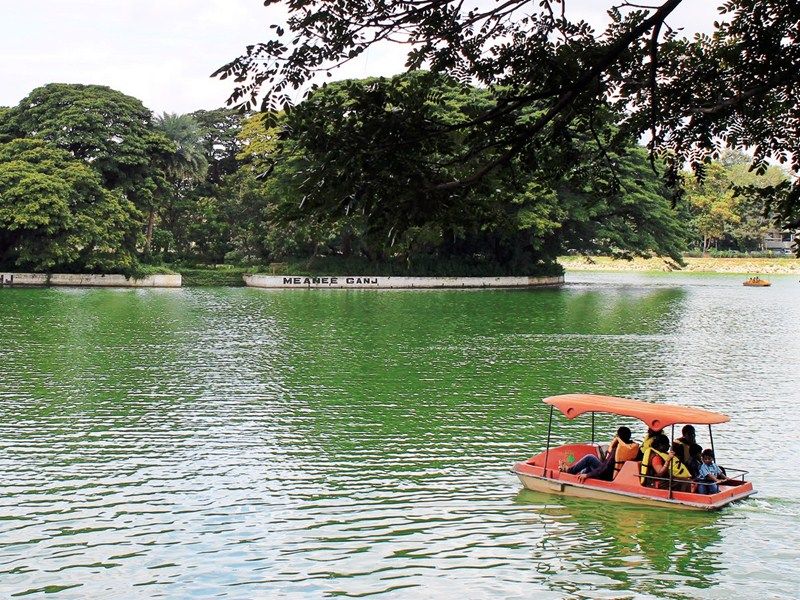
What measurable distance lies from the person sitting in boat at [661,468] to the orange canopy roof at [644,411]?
10.9 inches

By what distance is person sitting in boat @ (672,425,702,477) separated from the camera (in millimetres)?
13648

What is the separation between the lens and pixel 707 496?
13.1 meters

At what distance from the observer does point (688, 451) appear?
45.0 feet

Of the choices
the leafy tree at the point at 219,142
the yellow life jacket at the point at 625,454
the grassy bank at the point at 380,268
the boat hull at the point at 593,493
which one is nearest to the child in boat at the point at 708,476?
the boat hull at the point at 593,493

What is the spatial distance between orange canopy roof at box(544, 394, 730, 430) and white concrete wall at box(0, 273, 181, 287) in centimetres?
4819

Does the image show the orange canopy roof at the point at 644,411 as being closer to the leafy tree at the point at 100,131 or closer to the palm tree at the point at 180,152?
the leafy tree at the point at 100,131

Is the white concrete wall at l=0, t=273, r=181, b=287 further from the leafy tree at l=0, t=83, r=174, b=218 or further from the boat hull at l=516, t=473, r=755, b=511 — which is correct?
the boat hull at l=516, t=473, r=755, b=511

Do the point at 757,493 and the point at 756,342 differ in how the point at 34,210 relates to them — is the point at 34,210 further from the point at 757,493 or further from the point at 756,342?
the point at 757,493

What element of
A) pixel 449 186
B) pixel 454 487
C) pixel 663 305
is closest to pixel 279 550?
pixel 454 487

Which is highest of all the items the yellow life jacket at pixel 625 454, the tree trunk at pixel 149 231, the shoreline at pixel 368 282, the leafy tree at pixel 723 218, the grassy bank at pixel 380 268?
the leafy tree at pixel 723 218

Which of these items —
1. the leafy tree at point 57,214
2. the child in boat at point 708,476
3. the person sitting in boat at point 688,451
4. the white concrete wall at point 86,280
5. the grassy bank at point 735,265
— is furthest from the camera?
the grassy bank at point 735,265

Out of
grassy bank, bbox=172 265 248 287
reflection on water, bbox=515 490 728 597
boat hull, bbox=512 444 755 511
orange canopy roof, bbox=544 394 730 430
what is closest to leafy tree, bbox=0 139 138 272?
grassy bank, bbox=172 265 248 287

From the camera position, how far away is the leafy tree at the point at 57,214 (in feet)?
176

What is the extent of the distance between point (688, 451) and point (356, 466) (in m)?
5.13
